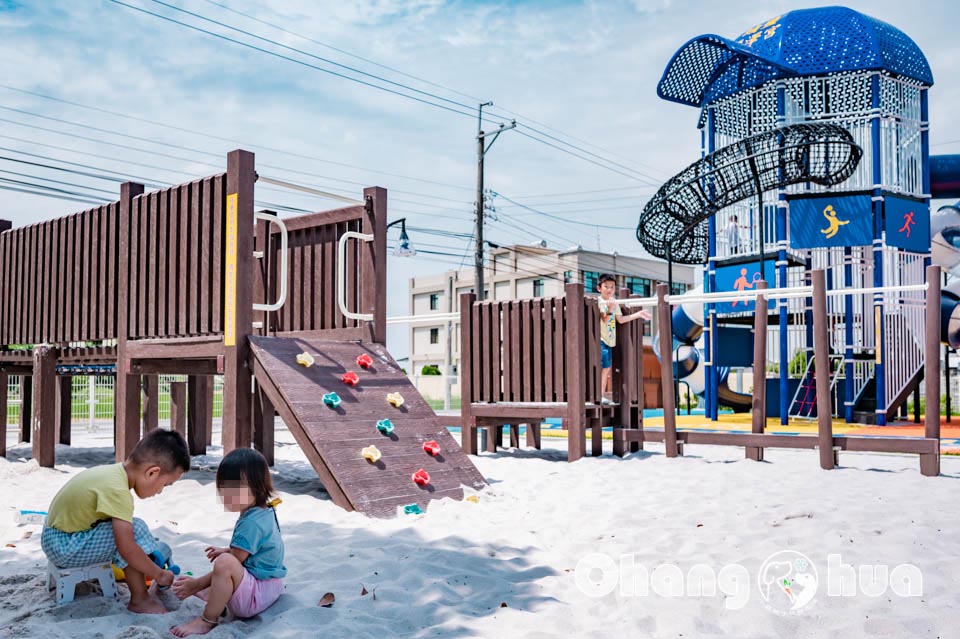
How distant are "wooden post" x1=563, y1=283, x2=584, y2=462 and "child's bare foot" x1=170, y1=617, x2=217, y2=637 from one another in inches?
197

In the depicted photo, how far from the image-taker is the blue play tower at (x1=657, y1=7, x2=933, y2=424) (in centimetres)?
1341

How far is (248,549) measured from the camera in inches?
124

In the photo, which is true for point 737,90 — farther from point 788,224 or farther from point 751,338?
point 751,338

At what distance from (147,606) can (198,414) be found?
577 cm

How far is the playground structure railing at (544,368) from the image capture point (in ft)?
25.3

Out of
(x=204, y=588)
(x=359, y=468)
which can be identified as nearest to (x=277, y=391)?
(x=359, y=468)

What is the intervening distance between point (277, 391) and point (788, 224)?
428 inches

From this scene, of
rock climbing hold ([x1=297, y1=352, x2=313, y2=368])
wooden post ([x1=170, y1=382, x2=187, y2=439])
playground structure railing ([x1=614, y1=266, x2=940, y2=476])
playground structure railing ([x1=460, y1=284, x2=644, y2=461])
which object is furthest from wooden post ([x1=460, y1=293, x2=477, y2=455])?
wooden post ([x1=170, y1=382, x2=187, y2=439])

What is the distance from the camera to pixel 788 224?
13.8 m

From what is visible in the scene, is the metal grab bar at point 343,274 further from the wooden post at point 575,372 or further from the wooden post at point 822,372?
the wooden post at point 822,372

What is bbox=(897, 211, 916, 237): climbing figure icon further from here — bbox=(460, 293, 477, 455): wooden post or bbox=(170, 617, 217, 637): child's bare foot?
bbox=(170, 617, 217, 637): child's bare foot

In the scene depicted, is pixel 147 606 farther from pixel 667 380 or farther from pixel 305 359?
pixel 667 380

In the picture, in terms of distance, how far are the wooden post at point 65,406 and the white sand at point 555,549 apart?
9.29 ft

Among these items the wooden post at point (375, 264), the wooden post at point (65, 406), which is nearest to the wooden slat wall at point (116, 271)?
the wooden post at point (65, 406)
